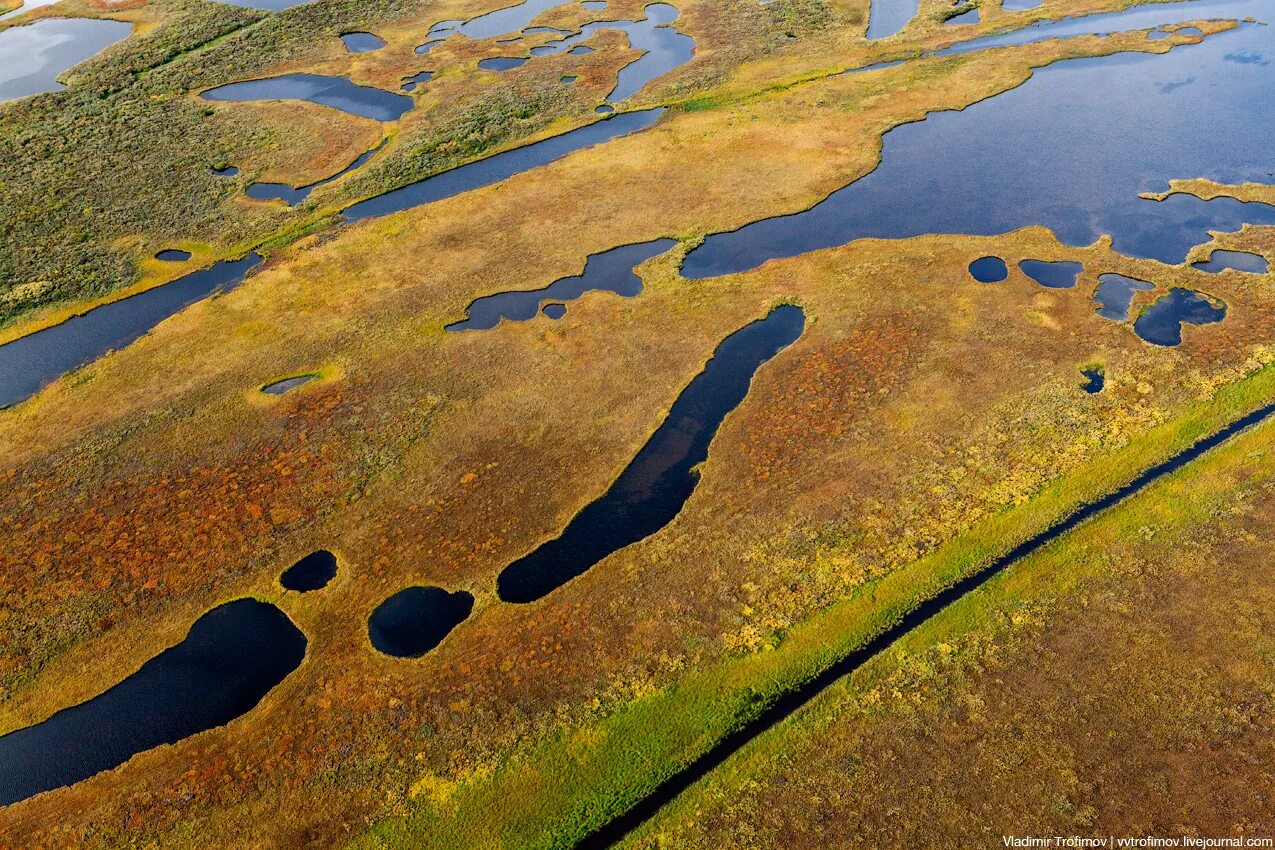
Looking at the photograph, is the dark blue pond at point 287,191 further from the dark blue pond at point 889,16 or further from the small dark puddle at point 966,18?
the small dark puddle at point 966,18

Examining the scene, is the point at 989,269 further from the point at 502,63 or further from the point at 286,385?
the point at 502,63

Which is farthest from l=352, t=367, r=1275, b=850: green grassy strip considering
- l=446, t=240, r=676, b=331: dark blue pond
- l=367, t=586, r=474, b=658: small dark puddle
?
l=446, t=240, r=676, b=331: dark blue pond

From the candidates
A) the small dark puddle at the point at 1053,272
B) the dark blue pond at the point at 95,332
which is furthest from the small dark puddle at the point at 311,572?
the small dark puddle at the point at 1053,272

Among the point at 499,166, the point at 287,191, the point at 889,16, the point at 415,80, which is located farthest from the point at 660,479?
the point at 889,16

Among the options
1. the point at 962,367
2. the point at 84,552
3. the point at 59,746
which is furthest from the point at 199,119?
the point at 962,367

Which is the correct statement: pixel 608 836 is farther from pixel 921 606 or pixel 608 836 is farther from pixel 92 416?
pixel 92 416

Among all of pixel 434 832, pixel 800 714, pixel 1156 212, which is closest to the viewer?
pixel 434 832
